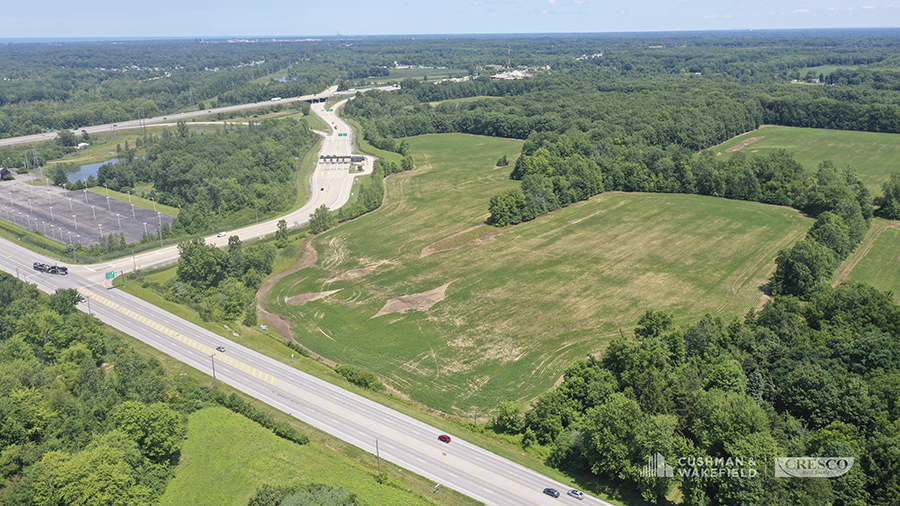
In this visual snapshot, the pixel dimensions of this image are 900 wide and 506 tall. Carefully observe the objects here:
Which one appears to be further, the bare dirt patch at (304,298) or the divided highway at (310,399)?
the bare dirt patch at (304,298)

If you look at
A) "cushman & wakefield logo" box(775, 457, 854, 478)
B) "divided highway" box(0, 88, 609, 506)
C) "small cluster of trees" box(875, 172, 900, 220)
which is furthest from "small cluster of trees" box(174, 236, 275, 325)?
"small cluster of trees" box(875, 172, 900, 220)

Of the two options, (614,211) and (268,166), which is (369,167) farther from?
(614,211)

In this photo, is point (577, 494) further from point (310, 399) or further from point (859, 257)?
point (859, 257)

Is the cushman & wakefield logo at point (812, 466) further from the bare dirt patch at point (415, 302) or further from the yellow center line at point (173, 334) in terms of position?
the yellow center line at point (173, 334)

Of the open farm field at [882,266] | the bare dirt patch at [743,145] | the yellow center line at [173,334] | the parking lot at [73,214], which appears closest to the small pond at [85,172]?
the parking lot at [73,214]

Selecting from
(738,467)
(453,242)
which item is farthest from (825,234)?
(738,467)

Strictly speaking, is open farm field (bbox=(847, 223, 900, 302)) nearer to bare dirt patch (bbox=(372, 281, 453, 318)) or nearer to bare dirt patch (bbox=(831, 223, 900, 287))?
bare dirt patch (bbox=(831, 223, 900, 287))

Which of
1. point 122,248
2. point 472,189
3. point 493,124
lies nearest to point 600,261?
point 472,189

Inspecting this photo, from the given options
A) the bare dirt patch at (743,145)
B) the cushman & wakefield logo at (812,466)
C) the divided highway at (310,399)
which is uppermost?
the bare dirt patch at (743,145)
